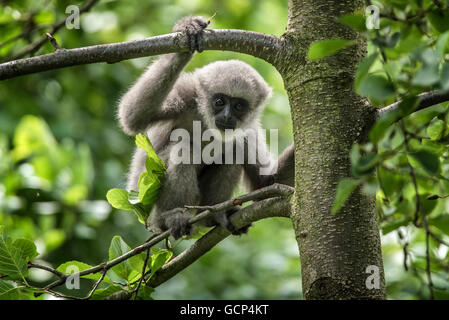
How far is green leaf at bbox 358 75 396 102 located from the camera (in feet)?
5.65

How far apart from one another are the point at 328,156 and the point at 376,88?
1067mm

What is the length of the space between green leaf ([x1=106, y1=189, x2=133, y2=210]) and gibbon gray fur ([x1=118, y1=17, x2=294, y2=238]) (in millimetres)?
659

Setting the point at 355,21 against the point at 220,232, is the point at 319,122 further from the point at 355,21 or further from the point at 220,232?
the point at 220,232

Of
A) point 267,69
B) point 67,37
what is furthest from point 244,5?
point 67,37

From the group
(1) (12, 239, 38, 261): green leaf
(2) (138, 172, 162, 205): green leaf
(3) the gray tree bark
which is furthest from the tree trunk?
(1) (12, 239, 38, 261): green leaf

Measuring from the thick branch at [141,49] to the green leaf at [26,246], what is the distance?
3.03ft

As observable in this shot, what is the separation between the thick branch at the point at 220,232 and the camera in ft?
10.1

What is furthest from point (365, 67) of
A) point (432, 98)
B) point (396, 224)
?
point (396, 224)

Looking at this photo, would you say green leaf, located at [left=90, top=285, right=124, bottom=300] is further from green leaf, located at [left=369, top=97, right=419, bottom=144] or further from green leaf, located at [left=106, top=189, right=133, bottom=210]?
green leaf, located at [left=369, top=97, right=419, bottom=144]

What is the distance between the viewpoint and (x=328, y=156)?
278 centimetres
